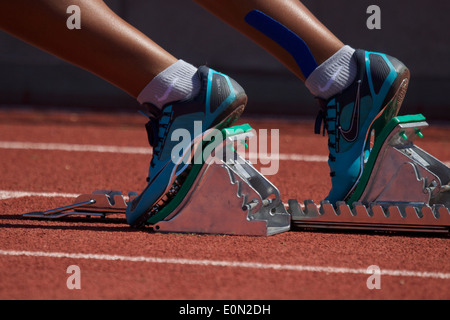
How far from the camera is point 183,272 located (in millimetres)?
2680

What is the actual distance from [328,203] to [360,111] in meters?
0.42

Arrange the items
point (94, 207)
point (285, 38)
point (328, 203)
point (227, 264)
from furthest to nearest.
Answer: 1. point (94, 207)
2. point (285, 38)
3. point (328, 203)
4. point (227, 264)

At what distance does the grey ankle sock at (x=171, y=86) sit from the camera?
10.6 ft

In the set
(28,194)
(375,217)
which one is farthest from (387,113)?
(28,194)

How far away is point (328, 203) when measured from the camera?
10.9 feet

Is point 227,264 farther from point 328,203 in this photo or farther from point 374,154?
point 374,154

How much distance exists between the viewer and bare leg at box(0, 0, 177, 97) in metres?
3.20

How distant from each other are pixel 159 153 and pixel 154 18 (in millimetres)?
7844

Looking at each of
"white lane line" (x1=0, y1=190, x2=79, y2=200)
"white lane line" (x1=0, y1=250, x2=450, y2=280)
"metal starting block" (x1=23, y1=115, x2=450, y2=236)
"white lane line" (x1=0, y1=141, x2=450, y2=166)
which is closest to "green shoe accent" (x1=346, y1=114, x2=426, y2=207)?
"metal starting block" (x1=23, y1=115, x2=450, y2=236)

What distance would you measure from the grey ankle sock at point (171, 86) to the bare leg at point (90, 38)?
3 cm

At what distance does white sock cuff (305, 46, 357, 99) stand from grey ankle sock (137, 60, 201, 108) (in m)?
0.53

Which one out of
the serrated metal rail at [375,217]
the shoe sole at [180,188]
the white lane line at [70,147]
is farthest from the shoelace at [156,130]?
the white lane line at [70,147]

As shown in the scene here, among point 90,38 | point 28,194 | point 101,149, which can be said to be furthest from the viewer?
point 101,149
